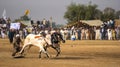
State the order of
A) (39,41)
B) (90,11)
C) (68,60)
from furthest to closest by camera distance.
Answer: (90,11), (39,41), (68,60)

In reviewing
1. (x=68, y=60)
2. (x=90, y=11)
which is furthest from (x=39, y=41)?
(x=90, y=11)

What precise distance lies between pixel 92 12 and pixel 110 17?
4369mm

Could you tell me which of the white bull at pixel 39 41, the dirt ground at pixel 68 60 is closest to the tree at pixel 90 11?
the dirt ground at pixel 68 60

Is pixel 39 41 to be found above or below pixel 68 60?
above

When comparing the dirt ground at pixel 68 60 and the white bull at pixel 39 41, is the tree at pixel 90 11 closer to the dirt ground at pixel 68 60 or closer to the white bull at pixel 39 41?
the dirt ground at pixel 68 60

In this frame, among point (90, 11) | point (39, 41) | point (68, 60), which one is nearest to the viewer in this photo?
point (68, 60)

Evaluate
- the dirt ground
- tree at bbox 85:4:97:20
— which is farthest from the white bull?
tree at bbox 85:4:97:20

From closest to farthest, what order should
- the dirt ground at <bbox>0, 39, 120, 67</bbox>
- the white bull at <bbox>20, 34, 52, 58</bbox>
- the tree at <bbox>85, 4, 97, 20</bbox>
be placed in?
the dirt ground at <bbox>0, 39, 120, 67</bbox>
the white bull at <bbox>20, 34, 52, 58</bbox>
the tree at <bbox>85, 4, 97, 20</bbox>

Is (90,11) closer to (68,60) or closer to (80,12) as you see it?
(80,12)

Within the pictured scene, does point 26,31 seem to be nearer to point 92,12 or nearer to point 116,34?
point 116,34

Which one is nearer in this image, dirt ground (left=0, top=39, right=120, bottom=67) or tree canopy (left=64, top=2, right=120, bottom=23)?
dirt ground (left=0, top=39, right=120, bottom=67)

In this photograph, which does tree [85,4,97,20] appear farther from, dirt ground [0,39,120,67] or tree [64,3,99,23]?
dirt ground [0,39,120,67]

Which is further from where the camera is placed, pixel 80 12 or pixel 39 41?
pixel 80 12

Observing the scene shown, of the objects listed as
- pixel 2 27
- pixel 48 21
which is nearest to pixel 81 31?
pixel 48 21
